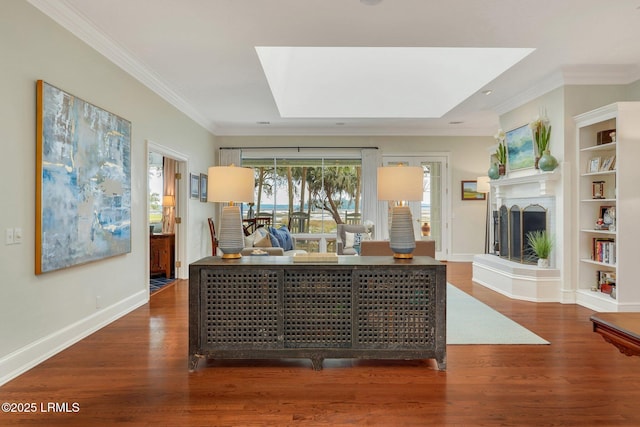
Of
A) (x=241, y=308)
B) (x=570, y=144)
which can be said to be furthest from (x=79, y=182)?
(x=570, y=144)

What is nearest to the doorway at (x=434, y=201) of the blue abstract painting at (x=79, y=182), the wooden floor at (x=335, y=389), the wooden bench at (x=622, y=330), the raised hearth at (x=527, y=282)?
→ the raised hearth at (x=527, y=282)

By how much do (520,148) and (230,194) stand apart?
4603mm

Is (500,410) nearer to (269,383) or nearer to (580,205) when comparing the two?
(269,383)

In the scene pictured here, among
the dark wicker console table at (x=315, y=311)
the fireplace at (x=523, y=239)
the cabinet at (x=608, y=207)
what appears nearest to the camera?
the dark wicker console table at (x=315, y=311)

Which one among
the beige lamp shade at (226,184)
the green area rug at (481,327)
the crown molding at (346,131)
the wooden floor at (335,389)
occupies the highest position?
the crown molding at (346,131)

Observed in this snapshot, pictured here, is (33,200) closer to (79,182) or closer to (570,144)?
(79,182)

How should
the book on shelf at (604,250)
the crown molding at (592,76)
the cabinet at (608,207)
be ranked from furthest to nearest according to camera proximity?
the crown molding at (592,76)
the book on shelf at (604,250)
the cabinet at (608,207)

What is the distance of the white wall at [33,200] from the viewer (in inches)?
104

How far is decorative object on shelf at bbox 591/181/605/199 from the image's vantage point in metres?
4.67

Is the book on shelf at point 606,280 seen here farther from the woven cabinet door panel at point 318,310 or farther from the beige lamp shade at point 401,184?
the woven cabinet door panel at point 318,310

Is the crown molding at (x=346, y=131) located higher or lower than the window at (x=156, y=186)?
higher

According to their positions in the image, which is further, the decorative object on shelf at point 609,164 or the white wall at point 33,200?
the decorative object on shelf at point 609,164

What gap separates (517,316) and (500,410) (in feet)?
7.41

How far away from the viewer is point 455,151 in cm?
841
